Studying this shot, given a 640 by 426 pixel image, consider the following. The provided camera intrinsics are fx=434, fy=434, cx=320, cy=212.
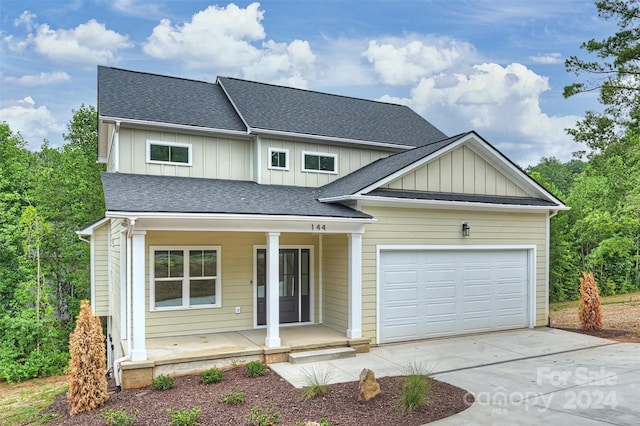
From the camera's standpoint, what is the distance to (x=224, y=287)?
995 centimetres

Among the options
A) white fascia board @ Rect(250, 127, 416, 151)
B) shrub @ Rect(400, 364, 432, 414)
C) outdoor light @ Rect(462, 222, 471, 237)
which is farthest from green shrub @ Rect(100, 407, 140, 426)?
outdoor light @ Rect(462, 222, 471, 237)

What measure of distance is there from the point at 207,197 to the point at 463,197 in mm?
5931

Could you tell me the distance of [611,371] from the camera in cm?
743

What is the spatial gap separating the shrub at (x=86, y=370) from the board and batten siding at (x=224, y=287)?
105 inches

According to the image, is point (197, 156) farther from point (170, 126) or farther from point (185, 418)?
point (185, 418)

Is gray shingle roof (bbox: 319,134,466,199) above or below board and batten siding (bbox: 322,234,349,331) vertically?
above

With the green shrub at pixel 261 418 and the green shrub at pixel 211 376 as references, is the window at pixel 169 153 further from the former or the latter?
the green shrub at pixel 261 418

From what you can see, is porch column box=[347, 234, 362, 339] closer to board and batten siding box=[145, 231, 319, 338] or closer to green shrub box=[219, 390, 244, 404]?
board and batten siding box=[145, 231, 319, 338]

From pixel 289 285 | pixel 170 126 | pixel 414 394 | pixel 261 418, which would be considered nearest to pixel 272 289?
pixel 289 285

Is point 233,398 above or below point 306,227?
below

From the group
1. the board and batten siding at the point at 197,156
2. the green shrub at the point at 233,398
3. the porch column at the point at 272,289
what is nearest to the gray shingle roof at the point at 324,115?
the board and batten siding at the point at 197,156

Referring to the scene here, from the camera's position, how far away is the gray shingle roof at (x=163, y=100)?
Result: 33.6 ft

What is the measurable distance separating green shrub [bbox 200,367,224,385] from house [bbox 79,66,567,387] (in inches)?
40.0

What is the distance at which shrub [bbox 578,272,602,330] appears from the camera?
36.7 ft
